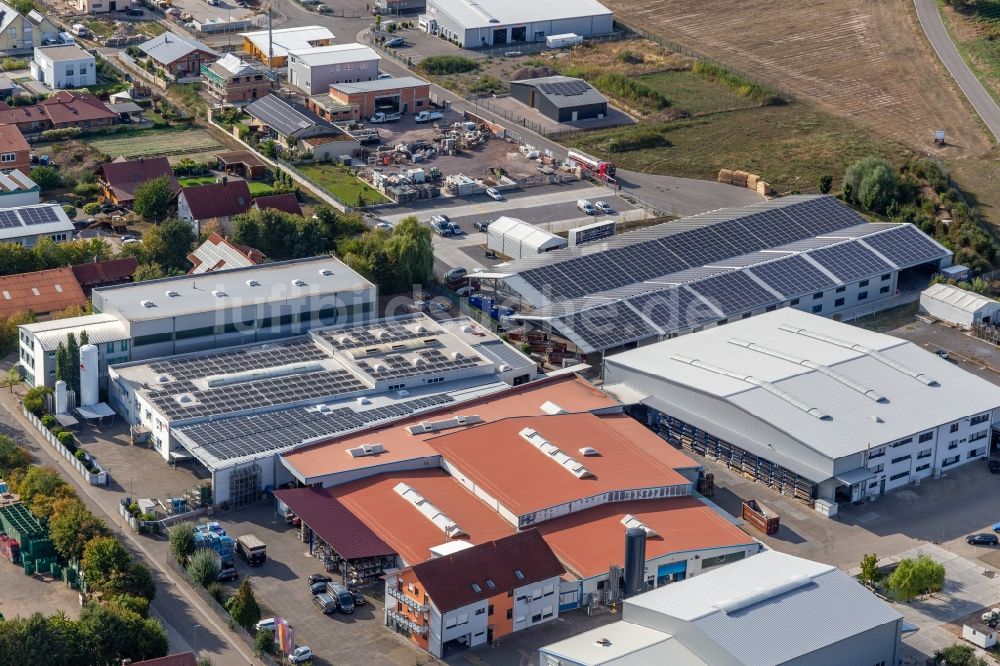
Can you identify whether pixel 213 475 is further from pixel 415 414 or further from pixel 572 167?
pixel 572 167

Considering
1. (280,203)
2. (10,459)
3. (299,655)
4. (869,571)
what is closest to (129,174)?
(280,203)

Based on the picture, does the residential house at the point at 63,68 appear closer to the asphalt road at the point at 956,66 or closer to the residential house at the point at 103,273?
the residential house at the point at 103,273

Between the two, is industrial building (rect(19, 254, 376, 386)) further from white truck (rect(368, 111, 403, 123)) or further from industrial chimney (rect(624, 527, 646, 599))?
white truck (rect(368, 111, 403, 123))

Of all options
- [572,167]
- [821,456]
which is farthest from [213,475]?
[572,167]

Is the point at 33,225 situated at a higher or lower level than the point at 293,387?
higher

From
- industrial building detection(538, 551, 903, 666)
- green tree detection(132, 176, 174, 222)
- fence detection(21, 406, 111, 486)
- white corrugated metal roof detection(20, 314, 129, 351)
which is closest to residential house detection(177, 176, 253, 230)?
green tree detection(132, 176, 174, 222)

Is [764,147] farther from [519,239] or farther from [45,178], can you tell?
[45,178]
